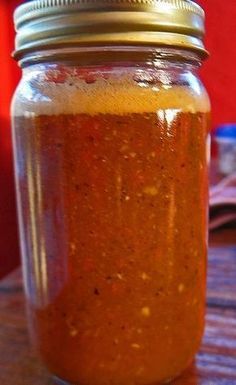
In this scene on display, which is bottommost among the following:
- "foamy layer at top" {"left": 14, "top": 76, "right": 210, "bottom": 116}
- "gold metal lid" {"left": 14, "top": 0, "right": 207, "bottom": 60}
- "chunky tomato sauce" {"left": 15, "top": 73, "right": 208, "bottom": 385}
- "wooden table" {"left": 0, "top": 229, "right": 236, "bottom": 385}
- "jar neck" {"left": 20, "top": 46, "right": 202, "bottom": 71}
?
"wooden table" {"left": 0, "top": 229, "right": 236, "bottom": 385}

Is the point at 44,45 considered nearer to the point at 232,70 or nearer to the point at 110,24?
the point at 110,24

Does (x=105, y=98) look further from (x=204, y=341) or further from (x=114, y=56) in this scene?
(x=204, y=341)

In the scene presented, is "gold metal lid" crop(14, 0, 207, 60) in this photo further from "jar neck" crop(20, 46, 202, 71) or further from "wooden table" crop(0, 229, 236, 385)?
"wooden table" crop(0, 229, 236, 385)

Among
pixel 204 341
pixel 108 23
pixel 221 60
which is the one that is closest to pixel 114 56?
pixel 108 23

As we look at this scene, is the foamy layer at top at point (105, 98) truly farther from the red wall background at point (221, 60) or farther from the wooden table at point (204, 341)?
the red wall background at point (221, 60)

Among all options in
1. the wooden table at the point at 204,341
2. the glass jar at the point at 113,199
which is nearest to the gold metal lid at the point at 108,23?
the glass jar at the point at 113,199

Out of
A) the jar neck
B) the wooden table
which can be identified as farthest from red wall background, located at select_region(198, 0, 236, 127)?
the jar neck
